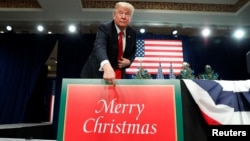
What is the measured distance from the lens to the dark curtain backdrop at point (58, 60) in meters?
5.34

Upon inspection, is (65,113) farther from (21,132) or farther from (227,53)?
(227,53)

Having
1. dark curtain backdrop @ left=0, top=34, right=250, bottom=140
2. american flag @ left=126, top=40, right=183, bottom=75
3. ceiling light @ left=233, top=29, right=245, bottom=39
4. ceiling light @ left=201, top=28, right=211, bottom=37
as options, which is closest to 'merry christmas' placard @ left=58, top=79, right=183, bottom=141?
american flag @ left=126, top=40, right=183, bottom=75

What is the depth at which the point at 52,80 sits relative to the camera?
7980mm

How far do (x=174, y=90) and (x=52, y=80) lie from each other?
739cm

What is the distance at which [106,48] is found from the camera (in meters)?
1.26

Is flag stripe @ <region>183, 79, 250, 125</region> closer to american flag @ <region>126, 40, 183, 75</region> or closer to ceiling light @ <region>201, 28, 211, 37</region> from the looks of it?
american flag @ <region>126, 40, 183, 75</region>

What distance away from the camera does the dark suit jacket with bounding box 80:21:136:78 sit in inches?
47.6

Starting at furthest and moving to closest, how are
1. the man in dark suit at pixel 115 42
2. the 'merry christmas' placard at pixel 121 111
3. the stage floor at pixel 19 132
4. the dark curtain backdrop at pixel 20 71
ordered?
1. the dark curtain backdrop at pixel 20 71
2. the stage floor at pixel 19 132
3. the man in dark suit at pixel 115 42
4. the 'merry christmas' placard at pixel 121 111

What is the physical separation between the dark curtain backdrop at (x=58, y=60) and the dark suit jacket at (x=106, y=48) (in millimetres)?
3935

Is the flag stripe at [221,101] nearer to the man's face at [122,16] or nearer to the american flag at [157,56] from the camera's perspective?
the man's face at [122,16]

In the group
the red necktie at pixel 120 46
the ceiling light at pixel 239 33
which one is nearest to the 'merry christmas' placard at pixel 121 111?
the red necktie at pixel 120 46

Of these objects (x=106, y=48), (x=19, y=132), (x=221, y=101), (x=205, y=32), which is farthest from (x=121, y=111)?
(x=205, y=32)

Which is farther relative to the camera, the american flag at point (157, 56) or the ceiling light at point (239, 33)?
the ceiling light at point (239, 33)

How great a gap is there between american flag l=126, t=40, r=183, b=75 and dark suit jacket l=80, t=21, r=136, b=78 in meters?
3.41
